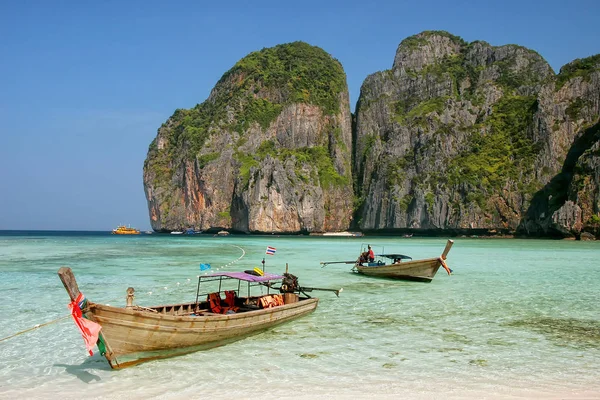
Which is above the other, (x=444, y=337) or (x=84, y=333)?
(x=84, y=333)

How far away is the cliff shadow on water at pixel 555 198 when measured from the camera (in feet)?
288

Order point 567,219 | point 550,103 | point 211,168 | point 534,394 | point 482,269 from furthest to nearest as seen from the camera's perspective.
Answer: point 211,168, point 550,103, point 567,219, point 482,269, point 534,394

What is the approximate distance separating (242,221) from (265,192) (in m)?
11.0

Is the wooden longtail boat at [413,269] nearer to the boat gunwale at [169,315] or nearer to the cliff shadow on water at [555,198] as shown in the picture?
the boat gunwale at [169,315]

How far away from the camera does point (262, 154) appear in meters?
135

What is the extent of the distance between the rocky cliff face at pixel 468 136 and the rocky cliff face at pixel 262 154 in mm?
10156

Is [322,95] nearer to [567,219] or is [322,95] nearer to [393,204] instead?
[393,204]

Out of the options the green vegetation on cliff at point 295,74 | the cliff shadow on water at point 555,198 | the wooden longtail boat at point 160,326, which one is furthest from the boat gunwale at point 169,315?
the green vegetation on cliff at point 295,74

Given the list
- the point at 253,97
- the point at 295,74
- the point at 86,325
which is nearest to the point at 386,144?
the point at 295,74

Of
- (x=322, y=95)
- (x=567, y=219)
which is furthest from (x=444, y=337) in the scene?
(x=322, y=95)

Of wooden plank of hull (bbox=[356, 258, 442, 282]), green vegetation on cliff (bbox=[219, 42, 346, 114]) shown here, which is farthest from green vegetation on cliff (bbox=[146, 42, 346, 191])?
wooden plank of hull (bbox=[356, 258, 442, 282])

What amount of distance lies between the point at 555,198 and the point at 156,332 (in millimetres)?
99744

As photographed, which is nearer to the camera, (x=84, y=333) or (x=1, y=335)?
(x=84, y=333)

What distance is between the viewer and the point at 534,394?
9.02 m
